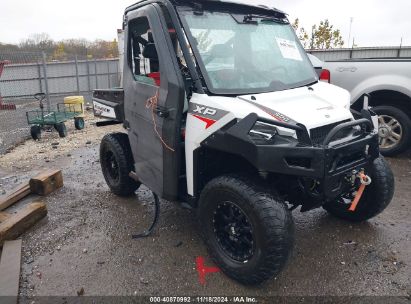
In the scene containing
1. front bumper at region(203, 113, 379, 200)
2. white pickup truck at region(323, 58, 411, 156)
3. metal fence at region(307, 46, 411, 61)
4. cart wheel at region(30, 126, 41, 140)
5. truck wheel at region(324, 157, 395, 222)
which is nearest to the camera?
front bumper at region(203, 113, 379, 200)

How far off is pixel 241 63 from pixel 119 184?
7.48 feet

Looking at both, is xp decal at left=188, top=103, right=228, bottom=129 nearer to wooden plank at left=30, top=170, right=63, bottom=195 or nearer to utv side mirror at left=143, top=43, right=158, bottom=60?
utv side mirror at left=143, top=43, right=158, bottom=60

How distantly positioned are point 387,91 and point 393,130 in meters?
0.65

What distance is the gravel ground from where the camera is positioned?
112 inches

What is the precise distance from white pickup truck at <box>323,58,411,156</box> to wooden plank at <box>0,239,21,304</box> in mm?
5218

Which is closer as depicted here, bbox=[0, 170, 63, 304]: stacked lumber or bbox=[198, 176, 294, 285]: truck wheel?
bbox=[198, 176, 294, 285]: truck wheel

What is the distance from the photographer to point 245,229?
9.07 feet

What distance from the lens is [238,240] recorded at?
2.87 m

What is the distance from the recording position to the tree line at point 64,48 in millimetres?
12780

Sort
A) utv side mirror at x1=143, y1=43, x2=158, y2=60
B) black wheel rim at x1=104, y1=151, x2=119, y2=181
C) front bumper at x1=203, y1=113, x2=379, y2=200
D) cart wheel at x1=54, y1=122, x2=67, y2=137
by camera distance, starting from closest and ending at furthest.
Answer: front bumper at x1=203, y1=113, x2=379, y2=200, utv side mirror at x1=143, y1=43, x2=158, y2=60, black wheel rim at x1=104, y1=151, x2=119, y2=181, cart wheel at x1=54, y1=122, x2=67, y2=137

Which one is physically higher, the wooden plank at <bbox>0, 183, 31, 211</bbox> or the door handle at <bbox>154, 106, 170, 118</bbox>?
the door handle at <bbox>154, 106, 170, 118</bbox>

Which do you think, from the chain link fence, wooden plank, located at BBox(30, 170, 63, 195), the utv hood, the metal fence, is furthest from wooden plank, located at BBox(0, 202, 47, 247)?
the metal fence

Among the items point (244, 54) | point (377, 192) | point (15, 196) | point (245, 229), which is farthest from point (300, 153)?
point (15, 196)

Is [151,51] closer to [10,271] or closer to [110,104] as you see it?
[110,104]
